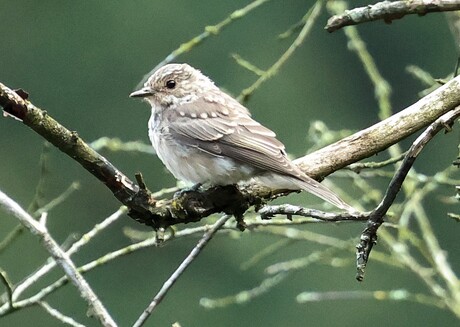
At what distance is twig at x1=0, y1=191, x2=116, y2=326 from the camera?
402 cm

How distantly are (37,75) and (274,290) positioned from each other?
6.36m

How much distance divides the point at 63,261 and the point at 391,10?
150cm

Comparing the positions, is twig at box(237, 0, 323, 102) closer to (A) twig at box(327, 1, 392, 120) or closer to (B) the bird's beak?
(B) the bird's beak

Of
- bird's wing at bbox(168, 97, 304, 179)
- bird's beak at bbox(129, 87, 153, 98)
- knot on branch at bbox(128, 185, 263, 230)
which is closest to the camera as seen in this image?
knot on branch at bbox(128, 185, 263, 230)

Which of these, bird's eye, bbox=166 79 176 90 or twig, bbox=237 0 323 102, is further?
bird's eye, bbox=166 79 176 90

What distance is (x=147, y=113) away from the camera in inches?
870

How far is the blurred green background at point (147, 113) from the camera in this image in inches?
788

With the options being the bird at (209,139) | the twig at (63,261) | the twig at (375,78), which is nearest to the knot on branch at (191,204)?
the bird at (209,139)

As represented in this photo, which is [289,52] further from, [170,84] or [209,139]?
[170,84]

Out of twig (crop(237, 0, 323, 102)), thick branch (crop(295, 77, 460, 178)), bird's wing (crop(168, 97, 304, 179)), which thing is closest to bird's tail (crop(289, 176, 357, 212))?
thick branch (crop(295, 77, 460, 178))

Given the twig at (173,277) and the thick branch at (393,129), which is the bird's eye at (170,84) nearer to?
the twig at (173,277)

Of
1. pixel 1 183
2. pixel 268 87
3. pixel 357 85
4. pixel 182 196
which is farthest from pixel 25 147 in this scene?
pixel 182 196

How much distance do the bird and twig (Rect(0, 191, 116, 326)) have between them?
1.27 m

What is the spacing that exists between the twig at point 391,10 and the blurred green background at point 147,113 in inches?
518
